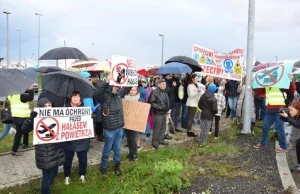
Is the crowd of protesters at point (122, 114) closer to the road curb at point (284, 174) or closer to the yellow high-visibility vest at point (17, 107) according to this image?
the yellow high-visibility vest at point (17, 107)

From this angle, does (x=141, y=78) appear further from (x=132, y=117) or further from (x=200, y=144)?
(x=200, y=144)

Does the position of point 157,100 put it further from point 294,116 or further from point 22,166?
point 22,166

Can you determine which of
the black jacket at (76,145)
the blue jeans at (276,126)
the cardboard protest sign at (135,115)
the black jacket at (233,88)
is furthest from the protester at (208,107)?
the black jacket at (233,88)

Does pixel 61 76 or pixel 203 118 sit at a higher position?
pixel 61 76

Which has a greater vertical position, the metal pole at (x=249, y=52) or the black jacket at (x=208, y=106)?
the metal pole at (x=249, y=52)

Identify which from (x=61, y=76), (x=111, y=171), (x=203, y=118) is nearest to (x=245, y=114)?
(x=203, y=118)

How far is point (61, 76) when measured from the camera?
18.2 ft

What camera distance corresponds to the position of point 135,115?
696 cm

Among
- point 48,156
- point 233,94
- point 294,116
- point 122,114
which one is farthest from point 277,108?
point 48,156

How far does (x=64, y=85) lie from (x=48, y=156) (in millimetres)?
1373

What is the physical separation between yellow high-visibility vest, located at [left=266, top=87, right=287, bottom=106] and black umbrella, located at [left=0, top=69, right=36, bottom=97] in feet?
17.7

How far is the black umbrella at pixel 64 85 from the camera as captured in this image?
550 cm

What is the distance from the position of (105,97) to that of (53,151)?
1.41 metres

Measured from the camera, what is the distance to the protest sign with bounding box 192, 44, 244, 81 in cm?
1002
